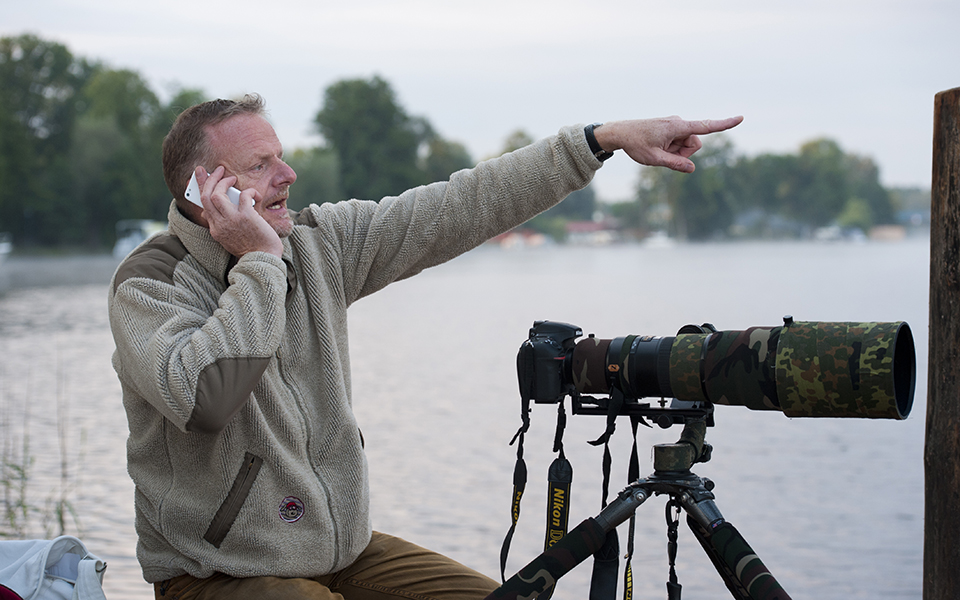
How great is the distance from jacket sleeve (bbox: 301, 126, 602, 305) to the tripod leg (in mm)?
923

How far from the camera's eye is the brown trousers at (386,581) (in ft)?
7.73

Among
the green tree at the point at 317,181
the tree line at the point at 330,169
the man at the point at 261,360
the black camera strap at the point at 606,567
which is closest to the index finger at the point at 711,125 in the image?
the man at the point at 261,360

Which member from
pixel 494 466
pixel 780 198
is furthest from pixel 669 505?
pixel 780 198

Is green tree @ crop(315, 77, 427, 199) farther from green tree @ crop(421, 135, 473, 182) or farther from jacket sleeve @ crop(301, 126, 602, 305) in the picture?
jacket sleeve @ crop(301, 126, 602, 305)

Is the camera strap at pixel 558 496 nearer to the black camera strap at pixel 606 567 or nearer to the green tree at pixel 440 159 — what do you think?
the black camera strap at pixel 606 567

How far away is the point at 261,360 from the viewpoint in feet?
7.26

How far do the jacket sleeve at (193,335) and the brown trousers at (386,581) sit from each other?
1.44ft

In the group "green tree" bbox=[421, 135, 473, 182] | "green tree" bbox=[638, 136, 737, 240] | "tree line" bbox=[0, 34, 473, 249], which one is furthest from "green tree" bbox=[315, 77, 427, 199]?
"green tree" bbox=[638, 136, 737, 240]

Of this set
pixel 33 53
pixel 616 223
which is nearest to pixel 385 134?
pixel 33 53

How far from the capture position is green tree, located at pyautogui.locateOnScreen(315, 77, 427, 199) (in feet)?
300

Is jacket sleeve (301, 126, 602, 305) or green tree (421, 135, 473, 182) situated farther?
green tree (421, 135, 473, 182)

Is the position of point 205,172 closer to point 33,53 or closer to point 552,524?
point 552,524

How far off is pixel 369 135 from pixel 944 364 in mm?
93043

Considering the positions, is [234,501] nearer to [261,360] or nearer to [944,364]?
[261,360]
